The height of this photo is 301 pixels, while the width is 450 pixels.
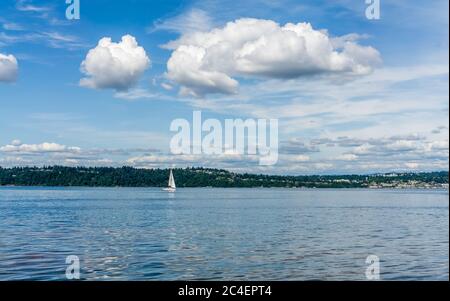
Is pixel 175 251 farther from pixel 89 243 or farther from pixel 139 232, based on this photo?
pixel 139 232

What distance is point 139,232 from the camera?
5347 cm

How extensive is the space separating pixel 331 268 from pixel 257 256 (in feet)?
20.5

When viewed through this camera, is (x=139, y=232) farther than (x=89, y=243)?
Yes

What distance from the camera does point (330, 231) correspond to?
2154 inches

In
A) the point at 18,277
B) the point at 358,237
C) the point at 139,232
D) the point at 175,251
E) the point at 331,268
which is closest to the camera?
the point at 18,277
